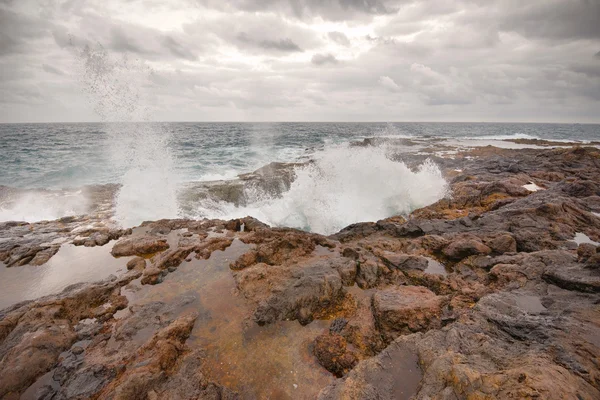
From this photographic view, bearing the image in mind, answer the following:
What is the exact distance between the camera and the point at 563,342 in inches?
149

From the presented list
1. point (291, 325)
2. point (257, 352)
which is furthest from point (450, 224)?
point (257, 352)

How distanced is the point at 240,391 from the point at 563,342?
5.03m

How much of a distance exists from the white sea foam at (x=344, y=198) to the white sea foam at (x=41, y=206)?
7.11 m

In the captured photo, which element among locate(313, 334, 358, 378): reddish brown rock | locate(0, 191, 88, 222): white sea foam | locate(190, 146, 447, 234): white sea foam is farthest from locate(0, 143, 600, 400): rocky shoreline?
locate(0, 191, 88, 222): white sea foam

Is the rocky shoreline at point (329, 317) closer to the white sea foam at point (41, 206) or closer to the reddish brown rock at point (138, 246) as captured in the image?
the reddish brown rock at point (138, 246)

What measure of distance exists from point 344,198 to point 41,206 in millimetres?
17291

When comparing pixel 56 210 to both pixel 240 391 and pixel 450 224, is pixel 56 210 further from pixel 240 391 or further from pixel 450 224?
pixel 450 224

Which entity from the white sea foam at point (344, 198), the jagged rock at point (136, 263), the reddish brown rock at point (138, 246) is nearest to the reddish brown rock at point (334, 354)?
the jagged rock at point (136, 263)

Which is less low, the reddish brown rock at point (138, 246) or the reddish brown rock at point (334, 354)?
the reddish brown rock at point (138, 246)

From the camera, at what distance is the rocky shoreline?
3.81 metres

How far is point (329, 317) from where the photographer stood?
5.82 m

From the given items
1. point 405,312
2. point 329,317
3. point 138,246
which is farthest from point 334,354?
point 138,246

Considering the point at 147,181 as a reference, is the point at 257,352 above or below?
below

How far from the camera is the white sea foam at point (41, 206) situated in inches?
523
